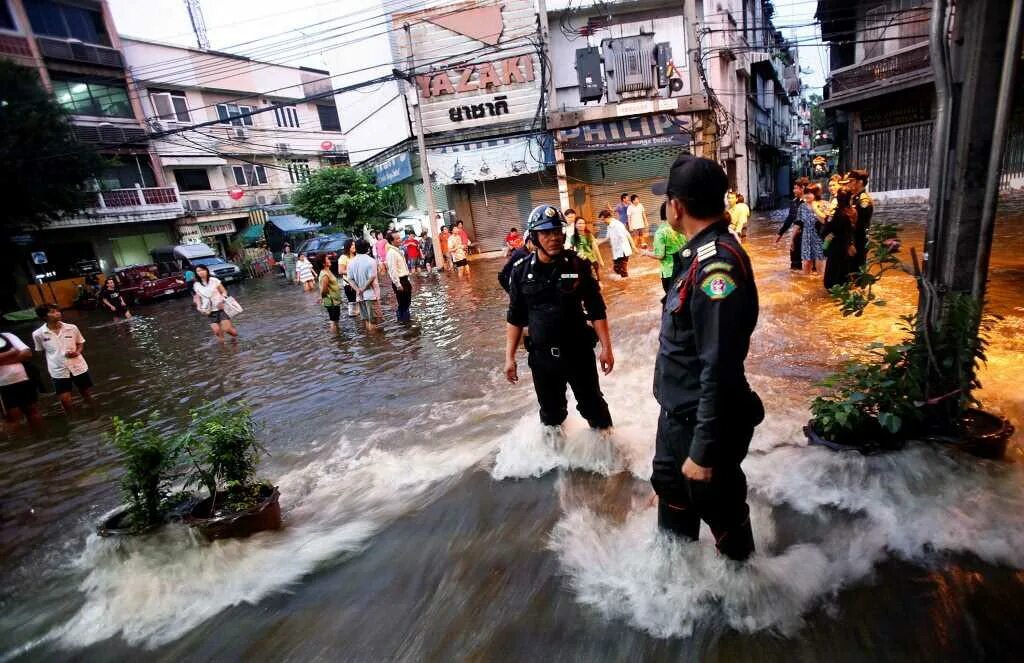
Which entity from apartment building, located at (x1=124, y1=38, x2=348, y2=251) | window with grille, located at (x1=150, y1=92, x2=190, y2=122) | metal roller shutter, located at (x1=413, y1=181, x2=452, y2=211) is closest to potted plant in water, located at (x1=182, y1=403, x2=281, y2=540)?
metal roller shutter, located at (x1=413, y1=181, x2=452, y2=211)

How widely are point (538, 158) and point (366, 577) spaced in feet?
64.8

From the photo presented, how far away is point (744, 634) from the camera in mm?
2529

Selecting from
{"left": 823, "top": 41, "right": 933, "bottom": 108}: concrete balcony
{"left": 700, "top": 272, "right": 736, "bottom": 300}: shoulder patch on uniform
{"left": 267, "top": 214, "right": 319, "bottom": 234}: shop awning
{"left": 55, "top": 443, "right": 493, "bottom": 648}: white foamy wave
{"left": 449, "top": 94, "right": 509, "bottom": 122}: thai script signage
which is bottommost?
{"left": 55, "top": 443, "right": 493, "bottom": 648}: white foamy wave

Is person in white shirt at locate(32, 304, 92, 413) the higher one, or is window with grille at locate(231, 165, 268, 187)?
window with grille at locate(231, 165, 268, 187)

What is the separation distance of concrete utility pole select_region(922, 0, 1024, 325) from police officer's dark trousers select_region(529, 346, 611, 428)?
85.2 inches

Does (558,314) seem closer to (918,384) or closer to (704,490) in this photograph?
(704,490)

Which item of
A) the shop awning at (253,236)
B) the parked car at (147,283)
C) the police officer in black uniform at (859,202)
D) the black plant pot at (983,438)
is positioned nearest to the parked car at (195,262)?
the parked car at (147,283)

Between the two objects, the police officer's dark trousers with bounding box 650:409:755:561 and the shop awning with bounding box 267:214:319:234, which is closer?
the police officer's dark trousers with bounding box 650:409:755:561

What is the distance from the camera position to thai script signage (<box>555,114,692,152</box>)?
67.9 ft

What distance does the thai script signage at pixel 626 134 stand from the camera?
20703 mm

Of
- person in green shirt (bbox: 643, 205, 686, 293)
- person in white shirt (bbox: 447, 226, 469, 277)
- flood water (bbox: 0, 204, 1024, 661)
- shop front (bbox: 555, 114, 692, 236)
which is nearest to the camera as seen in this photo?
flood water (bbox: 0, 204, 1024, 661)

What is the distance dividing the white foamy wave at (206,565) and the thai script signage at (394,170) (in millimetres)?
20483

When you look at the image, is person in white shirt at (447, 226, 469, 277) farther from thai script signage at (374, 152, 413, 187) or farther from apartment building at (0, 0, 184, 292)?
apartment building at (0, 0, 184, 292)

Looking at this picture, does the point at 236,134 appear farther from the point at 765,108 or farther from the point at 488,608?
the point at 488,608
